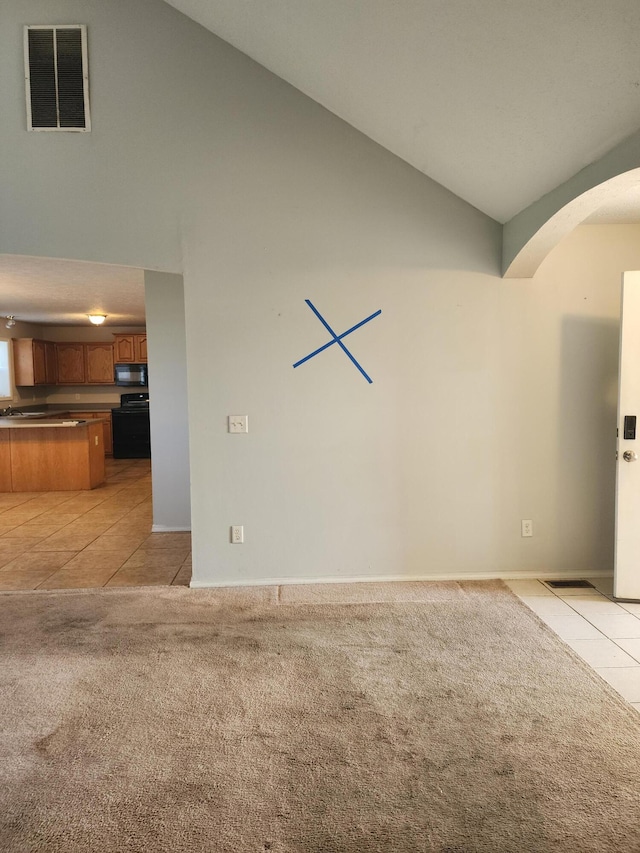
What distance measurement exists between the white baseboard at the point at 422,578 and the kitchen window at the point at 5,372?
23.8 ft

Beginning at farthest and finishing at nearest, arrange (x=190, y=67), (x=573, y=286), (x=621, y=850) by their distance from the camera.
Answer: (x=573, y=286)
(x=190, y=67)
(x=621, y=850)

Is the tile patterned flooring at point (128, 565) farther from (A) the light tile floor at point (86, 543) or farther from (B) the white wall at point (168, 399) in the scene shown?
(B) the white wall at point (168, 399)

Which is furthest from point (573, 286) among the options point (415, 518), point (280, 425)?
point (280, 425)

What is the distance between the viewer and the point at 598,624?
11.1 feet

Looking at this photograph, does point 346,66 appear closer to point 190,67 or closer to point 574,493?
point 190,67

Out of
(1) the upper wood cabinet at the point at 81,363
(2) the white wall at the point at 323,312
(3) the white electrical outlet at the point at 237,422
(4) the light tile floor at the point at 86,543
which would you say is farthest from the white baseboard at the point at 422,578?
(1) the upper wood cabinet at the point at 81,363

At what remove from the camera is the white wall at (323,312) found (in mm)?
3736

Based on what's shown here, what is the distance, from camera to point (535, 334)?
13.2 ft

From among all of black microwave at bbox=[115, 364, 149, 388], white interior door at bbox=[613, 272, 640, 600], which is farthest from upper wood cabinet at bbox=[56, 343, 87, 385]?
white interior door at bbox=[613, 272, 640, 600]

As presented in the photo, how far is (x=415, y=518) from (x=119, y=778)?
2.45 meters

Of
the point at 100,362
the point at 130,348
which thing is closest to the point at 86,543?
the point at 130,348

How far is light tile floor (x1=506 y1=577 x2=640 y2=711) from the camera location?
113 inches

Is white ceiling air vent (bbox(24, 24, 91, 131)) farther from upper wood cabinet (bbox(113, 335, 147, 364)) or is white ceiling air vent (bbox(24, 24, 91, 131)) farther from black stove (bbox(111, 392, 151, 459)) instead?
upper wood cabinet (bbox(113, 335, 147, 364))

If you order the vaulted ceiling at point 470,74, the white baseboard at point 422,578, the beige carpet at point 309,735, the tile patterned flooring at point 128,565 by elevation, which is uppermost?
the vaulted ceiling at point 470,74
